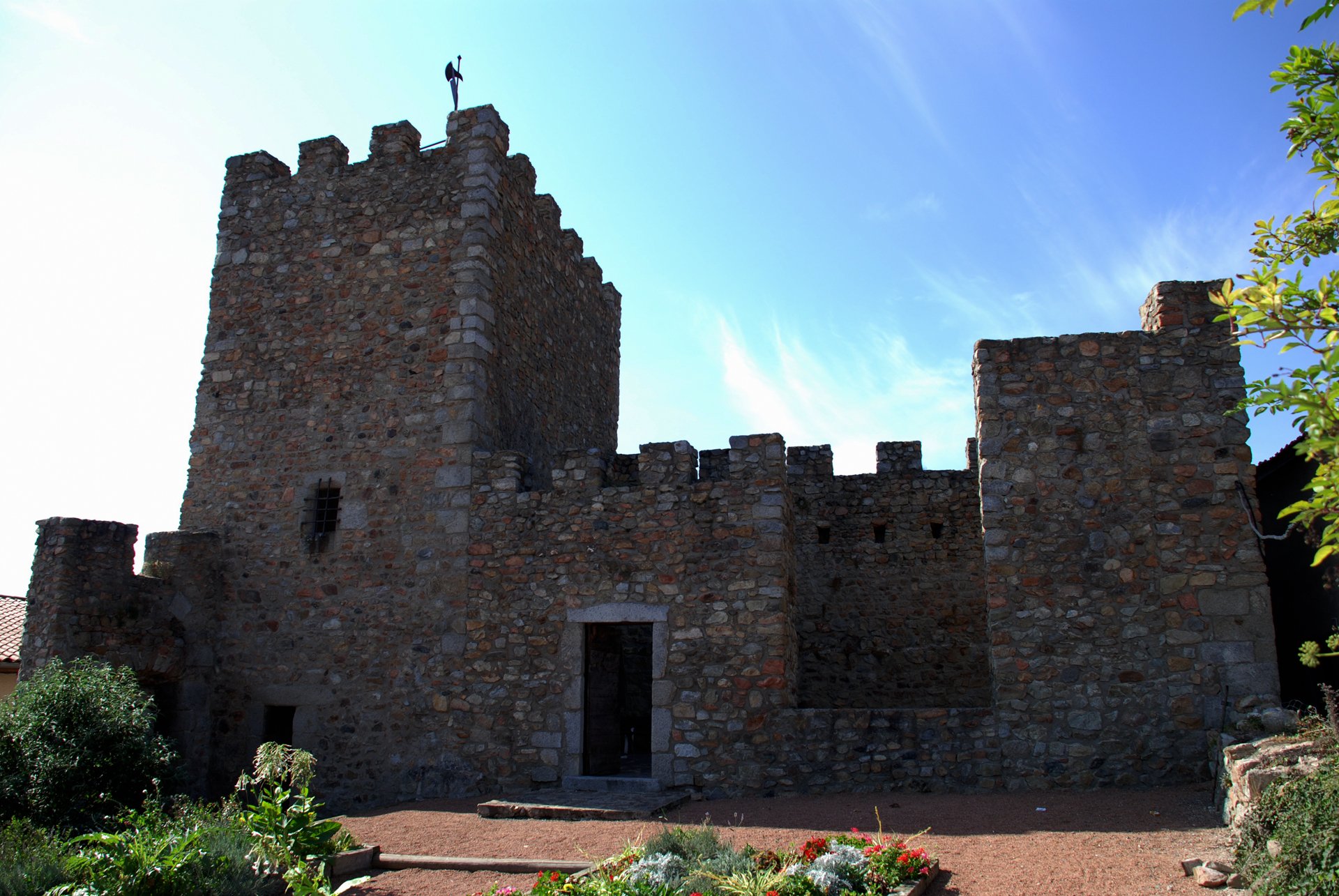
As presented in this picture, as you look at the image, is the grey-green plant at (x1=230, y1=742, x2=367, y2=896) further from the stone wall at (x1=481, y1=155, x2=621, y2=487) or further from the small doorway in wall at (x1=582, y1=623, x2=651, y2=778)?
the stone wall at (x1=481, y1=155, x2=621, y2=487)

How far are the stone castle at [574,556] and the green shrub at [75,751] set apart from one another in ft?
4.03

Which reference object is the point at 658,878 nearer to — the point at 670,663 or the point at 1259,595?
the point at 670,663

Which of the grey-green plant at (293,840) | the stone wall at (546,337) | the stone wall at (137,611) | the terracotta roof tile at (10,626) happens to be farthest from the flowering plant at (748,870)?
the terracotta roof tile at (10,626)

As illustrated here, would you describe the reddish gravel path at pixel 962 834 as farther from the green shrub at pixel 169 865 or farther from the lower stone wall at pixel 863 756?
the green shrub at pixel 169 865

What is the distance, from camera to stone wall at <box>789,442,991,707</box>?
1196 cm

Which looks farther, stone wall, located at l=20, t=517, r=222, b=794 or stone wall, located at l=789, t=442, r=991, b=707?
stone wall, located at l=789, t=442, r=991, b=707

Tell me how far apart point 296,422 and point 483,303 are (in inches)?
109

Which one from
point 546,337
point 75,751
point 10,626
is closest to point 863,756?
point 546,337

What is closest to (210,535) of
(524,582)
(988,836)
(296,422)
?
(296,422)

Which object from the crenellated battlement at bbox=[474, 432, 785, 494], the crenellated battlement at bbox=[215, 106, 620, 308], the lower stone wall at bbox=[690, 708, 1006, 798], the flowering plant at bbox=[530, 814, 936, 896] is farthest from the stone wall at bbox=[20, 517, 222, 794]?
the flowering plant at bbox=[530, 814, 936, 896]

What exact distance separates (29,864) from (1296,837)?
24.5 ft

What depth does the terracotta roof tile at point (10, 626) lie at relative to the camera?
45.8 ft

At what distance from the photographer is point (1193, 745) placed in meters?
8.26

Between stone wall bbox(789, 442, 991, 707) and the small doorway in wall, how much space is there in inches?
91.4
